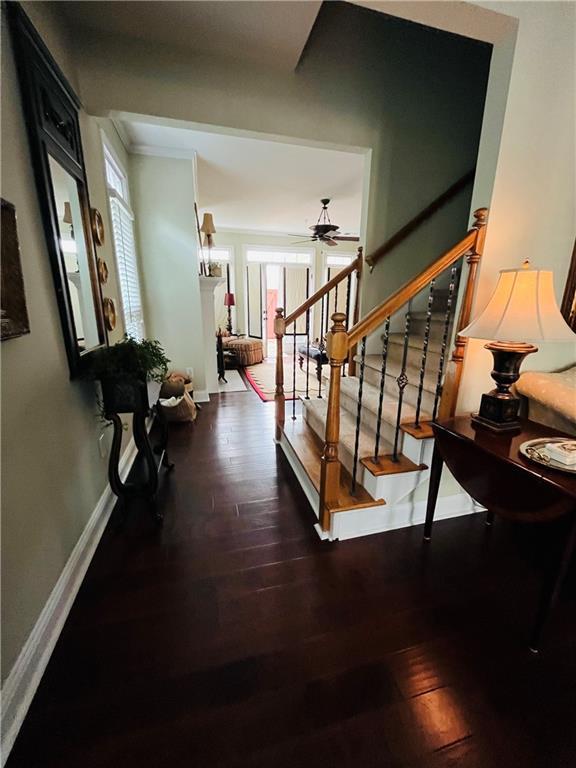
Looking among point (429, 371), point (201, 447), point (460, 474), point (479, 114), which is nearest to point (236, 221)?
point (479, 114)

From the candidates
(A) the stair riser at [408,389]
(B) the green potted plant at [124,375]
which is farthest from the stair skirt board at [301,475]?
(B) the green potted plant at [124,375]

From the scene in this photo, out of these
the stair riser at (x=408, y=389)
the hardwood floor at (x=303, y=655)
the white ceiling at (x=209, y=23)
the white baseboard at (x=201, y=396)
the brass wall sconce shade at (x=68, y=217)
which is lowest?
the hardwood floor at (x=303, y=655)

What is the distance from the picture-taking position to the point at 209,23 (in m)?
1.58

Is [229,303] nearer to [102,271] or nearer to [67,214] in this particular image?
[102,271]

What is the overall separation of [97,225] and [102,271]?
0.92 feet

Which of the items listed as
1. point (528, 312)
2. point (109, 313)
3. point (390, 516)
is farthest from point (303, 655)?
point (109, 313)

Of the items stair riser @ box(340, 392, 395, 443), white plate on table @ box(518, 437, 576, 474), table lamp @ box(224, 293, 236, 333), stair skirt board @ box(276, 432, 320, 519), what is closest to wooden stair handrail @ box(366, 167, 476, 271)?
stair riser @ box(340, 392, 395, 443)

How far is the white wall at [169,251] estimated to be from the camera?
11.0 feet

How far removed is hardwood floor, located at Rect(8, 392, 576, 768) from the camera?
37.0 inches

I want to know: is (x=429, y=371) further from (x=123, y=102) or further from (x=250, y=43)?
(x=123, y=102)

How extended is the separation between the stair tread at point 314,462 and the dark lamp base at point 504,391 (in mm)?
723

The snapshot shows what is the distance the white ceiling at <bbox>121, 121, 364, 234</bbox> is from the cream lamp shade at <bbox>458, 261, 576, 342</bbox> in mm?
2109

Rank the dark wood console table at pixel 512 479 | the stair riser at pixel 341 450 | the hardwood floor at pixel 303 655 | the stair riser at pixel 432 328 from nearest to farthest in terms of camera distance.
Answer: the hardwood floor at pixel 303 655 < the dark wood console table at pixel 512 479 < the stair riser at pixel 341 450 < the stair riser at pixel 432 328

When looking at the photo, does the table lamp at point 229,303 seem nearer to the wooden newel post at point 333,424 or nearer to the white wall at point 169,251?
the white wall at point 169,251
